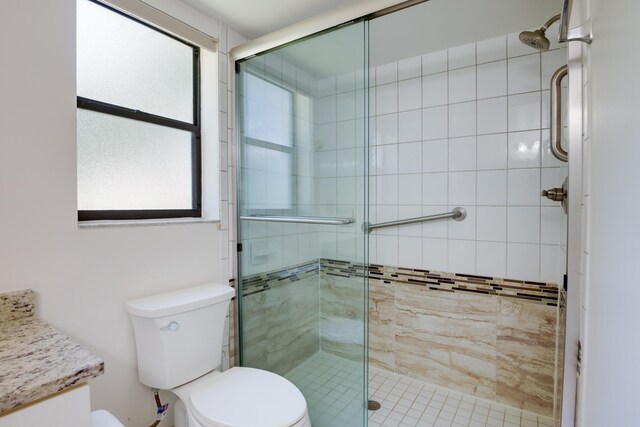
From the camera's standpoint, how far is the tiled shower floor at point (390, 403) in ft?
5.08

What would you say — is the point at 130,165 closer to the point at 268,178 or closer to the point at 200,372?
the point at 268,178

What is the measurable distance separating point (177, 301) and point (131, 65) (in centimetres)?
109

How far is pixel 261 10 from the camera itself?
1.63 m

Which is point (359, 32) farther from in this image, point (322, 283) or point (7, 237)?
point (7, 237)

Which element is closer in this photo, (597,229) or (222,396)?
(597,229)

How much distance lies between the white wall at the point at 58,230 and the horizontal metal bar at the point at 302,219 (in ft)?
1.68

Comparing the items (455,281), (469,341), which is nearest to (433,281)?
(455,281)

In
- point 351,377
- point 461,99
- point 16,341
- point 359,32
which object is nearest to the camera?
point 16,341

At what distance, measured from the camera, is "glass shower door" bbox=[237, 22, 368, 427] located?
1474 millimetres

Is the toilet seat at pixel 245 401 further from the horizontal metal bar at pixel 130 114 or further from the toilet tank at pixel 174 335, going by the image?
the horizontal metal bar at pixel 130 114

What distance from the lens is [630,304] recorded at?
54cm

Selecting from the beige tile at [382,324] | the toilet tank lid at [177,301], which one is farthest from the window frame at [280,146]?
the beige tile at [382,324]

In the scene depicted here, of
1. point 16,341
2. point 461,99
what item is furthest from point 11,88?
point 461,99

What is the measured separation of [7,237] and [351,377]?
56.6 inches
